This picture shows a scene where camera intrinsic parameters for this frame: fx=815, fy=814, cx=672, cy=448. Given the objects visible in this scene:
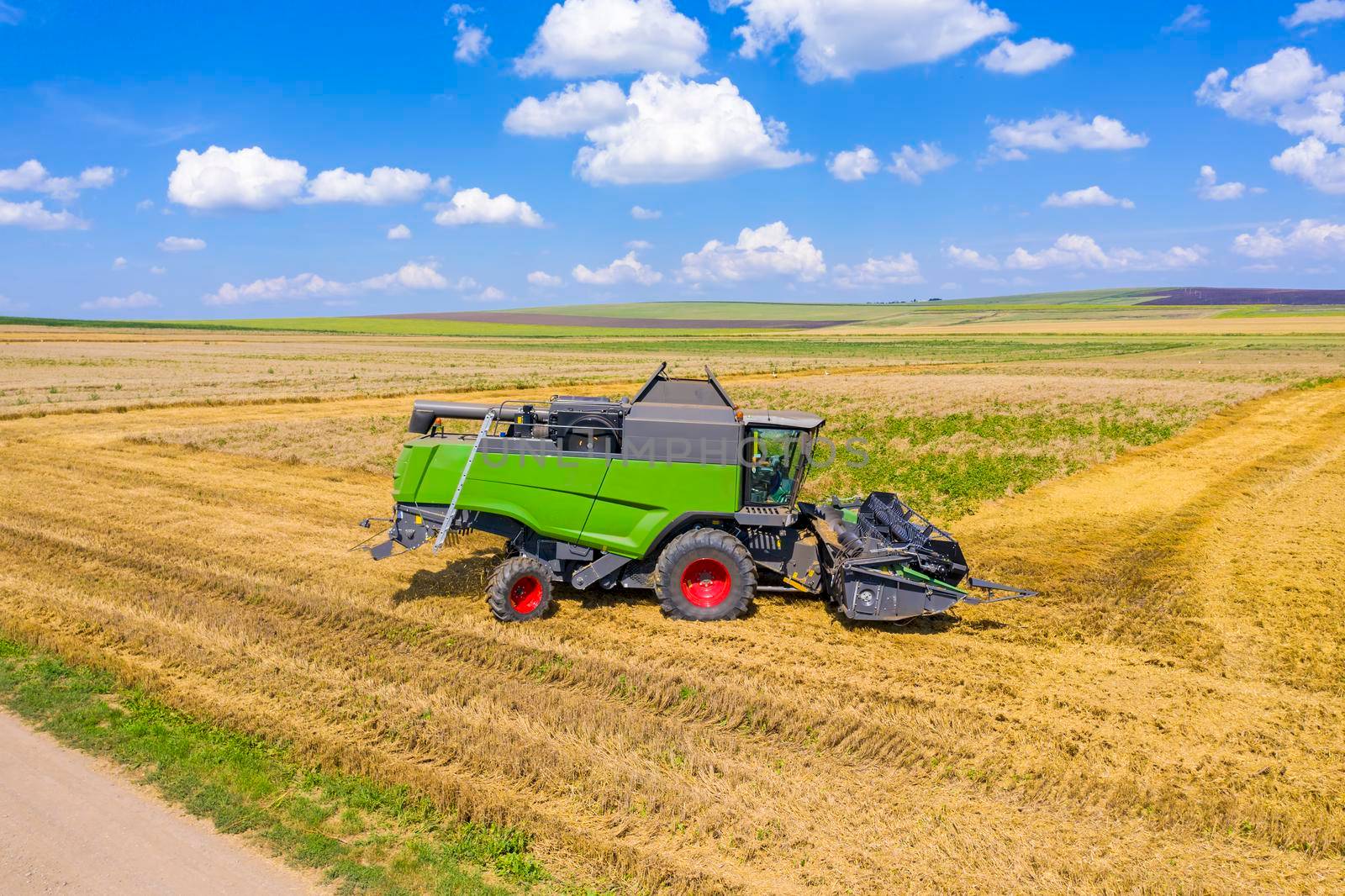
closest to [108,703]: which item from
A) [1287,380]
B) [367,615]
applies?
[367,615]

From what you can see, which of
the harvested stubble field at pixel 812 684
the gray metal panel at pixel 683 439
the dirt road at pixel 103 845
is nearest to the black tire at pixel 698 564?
the harvested stubble field at pixel 812 684

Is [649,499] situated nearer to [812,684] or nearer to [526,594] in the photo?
[526,594]

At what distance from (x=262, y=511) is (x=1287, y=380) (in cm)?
3419

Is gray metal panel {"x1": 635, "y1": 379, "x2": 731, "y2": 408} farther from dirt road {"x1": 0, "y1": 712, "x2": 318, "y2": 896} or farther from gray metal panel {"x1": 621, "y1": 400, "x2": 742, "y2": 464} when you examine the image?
dirt road {"x1": 0, "y1": 712, "x2": 318, "y2": 896}

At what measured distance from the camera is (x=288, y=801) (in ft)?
20.7

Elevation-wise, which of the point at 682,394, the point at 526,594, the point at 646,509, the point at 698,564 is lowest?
the point at 526,594

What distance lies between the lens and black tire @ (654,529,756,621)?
32.6 feet

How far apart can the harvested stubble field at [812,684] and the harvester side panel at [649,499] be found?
101 cm

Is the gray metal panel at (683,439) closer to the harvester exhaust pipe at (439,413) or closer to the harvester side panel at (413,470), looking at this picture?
the harvester exhaust pipe at (439,413)

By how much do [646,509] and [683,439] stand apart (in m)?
1.00

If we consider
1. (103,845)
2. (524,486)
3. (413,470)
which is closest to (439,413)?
(413,470)

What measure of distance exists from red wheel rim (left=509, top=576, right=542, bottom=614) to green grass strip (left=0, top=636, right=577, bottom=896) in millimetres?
3317

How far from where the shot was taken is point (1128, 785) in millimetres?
6562

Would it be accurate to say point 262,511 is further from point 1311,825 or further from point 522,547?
point 1311,825
